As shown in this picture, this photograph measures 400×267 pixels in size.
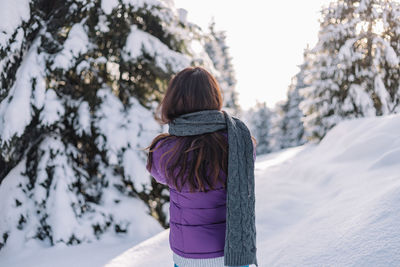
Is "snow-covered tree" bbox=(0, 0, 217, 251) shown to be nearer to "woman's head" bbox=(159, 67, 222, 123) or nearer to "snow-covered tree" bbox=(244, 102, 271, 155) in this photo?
"woman's head" bbox=(159, 67, 222, 123)

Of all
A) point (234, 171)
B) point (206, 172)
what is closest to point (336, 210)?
point (234, 171)

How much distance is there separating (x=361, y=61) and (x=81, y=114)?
1060cm

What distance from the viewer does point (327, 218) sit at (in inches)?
125

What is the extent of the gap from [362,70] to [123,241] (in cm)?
1060

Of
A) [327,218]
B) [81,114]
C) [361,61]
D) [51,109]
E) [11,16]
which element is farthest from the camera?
[361,61]

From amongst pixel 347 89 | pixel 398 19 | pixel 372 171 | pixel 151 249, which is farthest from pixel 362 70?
pixel 151 249

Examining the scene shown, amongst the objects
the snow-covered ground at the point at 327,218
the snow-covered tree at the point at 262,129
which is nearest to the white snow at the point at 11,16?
the snow-covered ground at the point at 327,218

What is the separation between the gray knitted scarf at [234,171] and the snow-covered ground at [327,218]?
3.32 feet

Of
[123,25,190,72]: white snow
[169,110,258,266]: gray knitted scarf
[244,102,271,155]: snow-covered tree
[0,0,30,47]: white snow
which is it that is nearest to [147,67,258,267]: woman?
[169,110,258,266]: gray knitted scarf

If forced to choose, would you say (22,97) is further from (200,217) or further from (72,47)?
(200,217)

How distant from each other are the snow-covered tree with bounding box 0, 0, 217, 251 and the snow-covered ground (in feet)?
1.83

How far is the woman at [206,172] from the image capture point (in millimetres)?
1639

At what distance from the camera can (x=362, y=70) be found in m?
11.1

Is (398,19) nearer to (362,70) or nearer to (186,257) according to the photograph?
(362,70)
